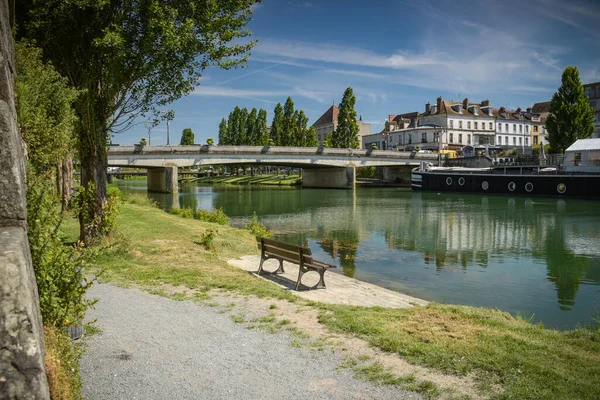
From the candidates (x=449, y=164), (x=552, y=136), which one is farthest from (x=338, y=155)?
(x=552, y=136)

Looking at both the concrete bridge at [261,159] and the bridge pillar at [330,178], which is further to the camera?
the bridge pillar at [330,178]

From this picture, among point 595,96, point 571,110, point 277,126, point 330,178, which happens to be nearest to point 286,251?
point 330,178

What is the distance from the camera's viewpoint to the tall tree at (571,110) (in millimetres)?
65188

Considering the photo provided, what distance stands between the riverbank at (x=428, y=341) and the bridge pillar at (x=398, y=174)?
247ft

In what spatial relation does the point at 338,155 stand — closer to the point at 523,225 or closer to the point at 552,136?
the point at 552,136

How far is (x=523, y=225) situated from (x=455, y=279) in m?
16.6

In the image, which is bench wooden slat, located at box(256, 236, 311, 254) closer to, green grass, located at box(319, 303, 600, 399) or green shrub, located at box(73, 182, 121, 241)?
green grass, located at box(319, 303, 600, 399)

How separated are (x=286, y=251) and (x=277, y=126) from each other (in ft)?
267

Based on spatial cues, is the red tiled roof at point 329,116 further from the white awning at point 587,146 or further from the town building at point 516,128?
the white awning at point 587,146

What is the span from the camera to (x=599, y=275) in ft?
50.0

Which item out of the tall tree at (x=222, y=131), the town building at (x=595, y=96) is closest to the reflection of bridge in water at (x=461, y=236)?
the town building at (x=595, y=96)

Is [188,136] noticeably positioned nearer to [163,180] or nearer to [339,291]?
[163,180]

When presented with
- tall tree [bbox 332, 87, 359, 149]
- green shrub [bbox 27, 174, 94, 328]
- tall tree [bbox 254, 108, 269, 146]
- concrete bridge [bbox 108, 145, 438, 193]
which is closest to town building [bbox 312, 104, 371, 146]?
tall tree [bbox 254, 108, 269, 146]

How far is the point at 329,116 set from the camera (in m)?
128
